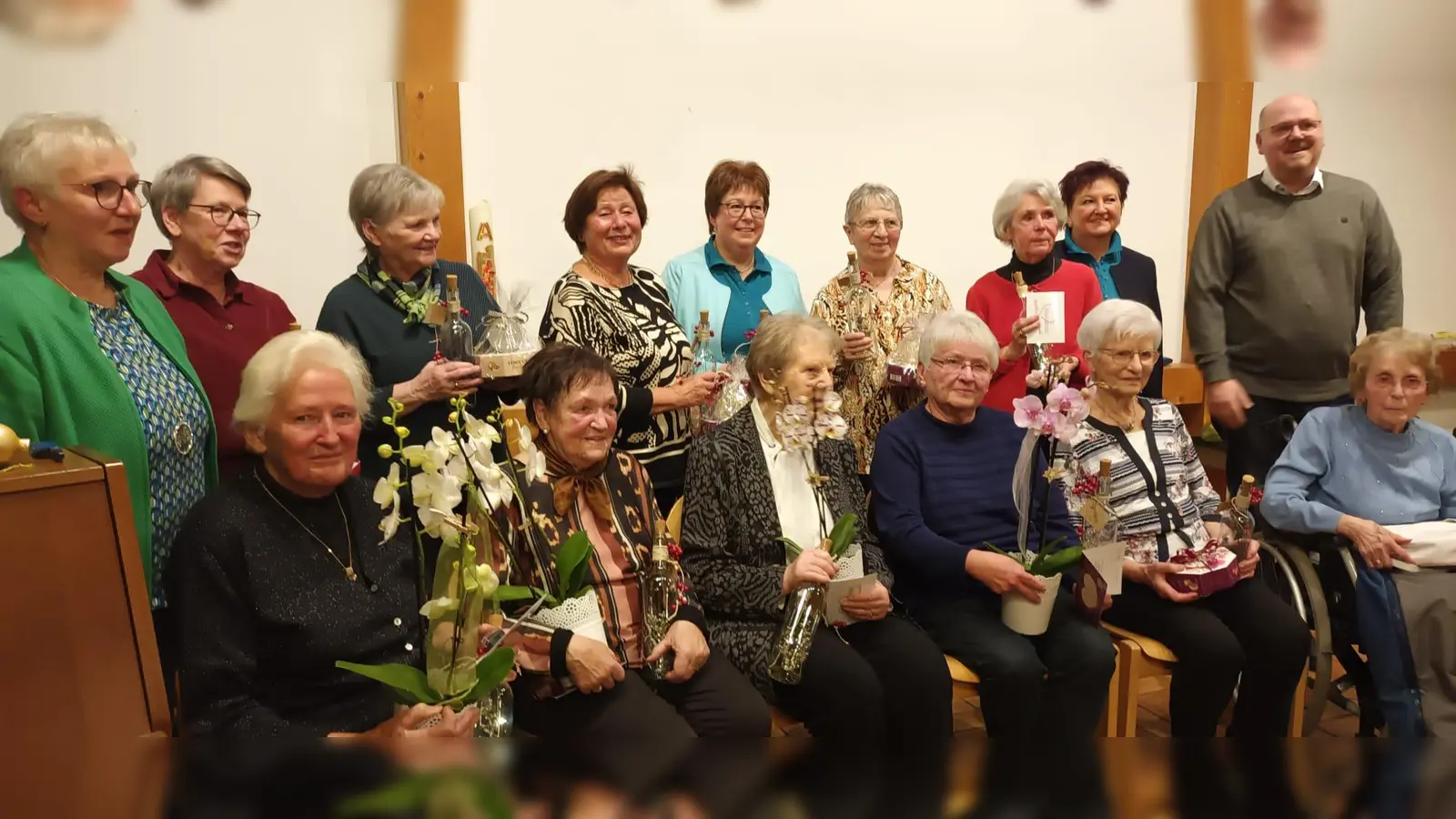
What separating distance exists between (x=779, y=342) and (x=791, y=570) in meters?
0.59

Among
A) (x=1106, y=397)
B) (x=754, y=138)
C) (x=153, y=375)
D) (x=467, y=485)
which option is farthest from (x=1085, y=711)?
(x=754, y=138)

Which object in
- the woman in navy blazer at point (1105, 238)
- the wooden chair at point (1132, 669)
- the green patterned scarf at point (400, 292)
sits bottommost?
the wooden chair at point (1132, 669)

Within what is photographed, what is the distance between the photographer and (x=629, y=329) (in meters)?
2.94

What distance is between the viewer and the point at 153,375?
6.81 feet

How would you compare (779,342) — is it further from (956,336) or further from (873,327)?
(873,327)

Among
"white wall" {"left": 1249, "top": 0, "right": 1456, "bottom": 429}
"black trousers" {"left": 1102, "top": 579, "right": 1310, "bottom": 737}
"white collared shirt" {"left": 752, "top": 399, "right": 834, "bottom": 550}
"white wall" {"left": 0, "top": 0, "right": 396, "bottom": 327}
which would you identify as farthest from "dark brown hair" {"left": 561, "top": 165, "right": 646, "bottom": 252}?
"white wall" {"left": 1249, "top": 0, "right": 1456, "bottom": 429}

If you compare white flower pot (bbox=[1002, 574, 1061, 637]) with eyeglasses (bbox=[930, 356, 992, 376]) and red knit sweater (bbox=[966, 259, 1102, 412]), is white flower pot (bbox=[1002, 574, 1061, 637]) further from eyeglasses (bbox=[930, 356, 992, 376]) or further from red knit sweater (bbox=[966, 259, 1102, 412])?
red knit sweater (bbox=[966, 259, 1102, 412])

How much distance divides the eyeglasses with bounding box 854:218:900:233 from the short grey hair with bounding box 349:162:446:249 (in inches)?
51.3

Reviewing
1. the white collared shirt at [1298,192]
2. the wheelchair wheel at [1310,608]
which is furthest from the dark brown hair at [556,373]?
the white collared shirt at [1298,192]

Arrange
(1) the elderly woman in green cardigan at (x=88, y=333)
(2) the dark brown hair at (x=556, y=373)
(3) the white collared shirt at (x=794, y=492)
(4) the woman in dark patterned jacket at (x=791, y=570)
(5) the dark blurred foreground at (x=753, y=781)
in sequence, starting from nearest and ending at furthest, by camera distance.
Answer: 1. (5) the dark blurred foreground at (x=753, y=781)
2. (1) the elderly woman in green cardigan at (x=88, y=333)
3. (2) the dark brown hair at (x=556, y=373)
4. (4) the woman in dark patterned jacket at (x=791, y=570)
5. (3) the white collared shirt at (x=794, y=492)

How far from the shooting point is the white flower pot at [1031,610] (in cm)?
257

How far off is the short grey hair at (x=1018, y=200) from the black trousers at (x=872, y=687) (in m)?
1.50

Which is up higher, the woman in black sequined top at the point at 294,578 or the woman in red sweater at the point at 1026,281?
the woman in red sweater at the point at 1026,281

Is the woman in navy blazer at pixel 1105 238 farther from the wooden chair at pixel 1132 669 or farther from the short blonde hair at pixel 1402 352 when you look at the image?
the wooden chair at pixel 1132 669
